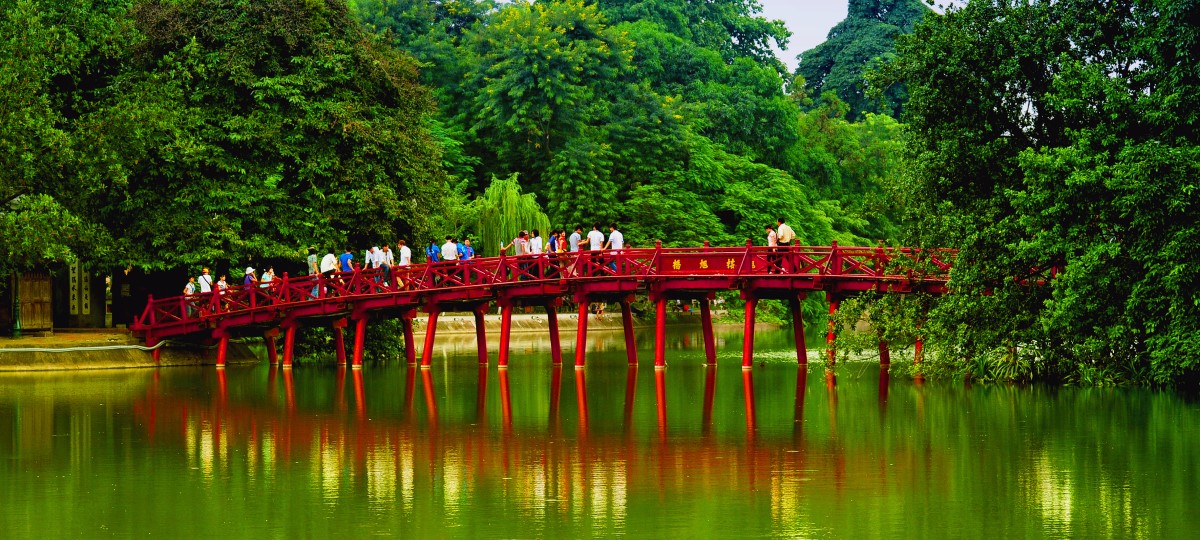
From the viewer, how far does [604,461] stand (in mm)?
20531

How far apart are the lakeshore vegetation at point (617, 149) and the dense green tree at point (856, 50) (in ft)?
86.5

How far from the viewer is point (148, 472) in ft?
66.6

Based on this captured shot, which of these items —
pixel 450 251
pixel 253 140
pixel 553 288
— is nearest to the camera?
pixel 553 288

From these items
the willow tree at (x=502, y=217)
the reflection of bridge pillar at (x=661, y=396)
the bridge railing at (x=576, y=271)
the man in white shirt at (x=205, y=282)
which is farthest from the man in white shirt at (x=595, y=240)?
the willow tree at (x=502, y=217)

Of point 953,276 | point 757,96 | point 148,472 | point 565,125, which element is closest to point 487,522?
point 148,472

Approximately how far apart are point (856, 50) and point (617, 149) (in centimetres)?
4281

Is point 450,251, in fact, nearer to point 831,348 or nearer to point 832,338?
point 832,338

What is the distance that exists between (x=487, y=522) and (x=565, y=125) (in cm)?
4872

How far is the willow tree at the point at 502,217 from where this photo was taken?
6006 centimetres

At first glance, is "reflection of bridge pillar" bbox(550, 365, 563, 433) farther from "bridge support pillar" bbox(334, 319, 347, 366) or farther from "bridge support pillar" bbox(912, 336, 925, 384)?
"bridge support pillar" bbox(912, 336, 925, 384)

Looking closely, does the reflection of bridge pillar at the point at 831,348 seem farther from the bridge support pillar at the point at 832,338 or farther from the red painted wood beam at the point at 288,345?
the red painted wood beam at the point at 288,345

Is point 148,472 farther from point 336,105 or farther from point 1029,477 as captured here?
point 336,105

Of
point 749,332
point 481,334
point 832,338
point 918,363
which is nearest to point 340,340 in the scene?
point 481,334

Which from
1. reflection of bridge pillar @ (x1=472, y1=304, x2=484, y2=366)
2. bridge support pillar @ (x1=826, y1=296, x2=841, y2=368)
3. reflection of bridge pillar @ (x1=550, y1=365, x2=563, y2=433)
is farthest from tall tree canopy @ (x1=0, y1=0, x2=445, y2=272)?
bridge support pillar @ (x1=826, y1=296, x2=841, y2=368)
